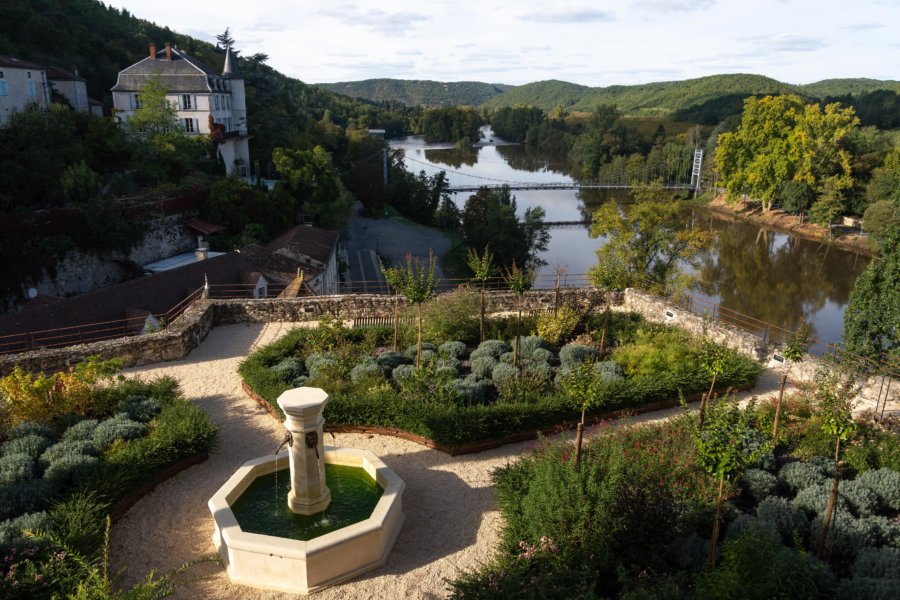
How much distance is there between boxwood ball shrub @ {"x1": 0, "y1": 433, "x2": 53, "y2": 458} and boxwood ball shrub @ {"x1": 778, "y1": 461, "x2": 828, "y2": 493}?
10.6 m

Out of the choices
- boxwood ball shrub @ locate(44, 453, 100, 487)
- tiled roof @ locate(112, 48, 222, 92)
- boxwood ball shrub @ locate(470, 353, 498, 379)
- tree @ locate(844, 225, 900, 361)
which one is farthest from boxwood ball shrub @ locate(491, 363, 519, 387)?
tiled roof @ locate(112, 48, 222, 92)

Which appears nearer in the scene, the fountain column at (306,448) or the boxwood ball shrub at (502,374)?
the fountain column at (306,448)

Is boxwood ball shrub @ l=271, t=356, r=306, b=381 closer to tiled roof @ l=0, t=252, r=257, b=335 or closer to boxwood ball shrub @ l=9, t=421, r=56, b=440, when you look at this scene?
boxwood ball shrub @ l=9, t=421, r=56, b=440

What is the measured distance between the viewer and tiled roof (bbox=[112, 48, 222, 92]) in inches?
1549

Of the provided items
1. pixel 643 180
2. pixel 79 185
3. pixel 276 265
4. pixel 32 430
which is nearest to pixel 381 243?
pixel 276 265

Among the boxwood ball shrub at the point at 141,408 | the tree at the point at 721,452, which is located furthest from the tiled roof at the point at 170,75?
the tree at the point at 721,452

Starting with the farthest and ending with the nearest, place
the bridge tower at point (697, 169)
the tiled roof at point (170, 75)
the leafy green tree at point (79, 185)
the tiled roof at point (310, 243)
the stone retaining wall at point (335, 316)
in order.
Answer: the bridge tower at point (697, 169), the tiled roof at point (170, 75), the tiled roof at point (310, 243), the leafy green tree at point (79, 185), the stone retaining wall at point (335, 316)

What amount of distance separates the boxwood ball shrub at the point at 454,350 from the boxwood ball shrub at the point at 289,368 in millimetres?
2939

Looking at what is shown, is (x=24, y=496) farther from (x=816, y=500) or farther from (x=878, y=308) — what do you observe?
(x=878, y=308)

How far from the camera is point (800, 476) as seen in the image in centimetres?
842

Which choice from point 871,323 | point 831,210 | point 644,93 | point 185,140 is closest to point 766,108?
point 831,210

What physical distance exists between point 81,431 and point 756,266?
135ft

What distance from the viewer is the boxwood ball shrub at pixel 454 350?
43.1ft

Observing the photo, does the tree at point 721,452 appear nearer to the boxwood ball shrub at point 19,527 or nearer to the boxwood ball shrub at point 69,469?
the boxwood ball shrub at point 19,527
